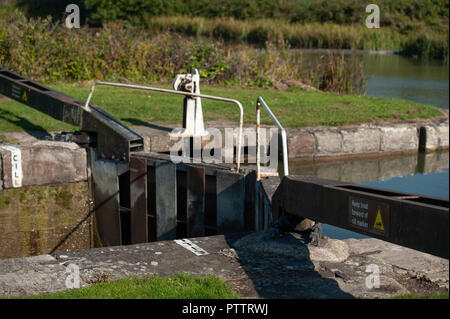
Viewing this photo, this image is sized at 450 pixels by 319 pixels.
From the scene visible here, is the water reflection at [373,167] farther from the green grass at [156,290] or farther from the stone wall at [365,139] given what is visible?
the green grass at [156,290]

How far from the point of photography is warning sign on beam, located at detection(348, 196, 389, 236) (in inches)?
182

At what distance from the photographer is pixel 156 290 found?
16.8 ft

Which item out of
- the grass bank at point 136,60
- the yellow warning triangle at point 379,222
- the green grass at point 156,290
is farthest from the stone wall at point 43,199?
the grass bank at point 136,60

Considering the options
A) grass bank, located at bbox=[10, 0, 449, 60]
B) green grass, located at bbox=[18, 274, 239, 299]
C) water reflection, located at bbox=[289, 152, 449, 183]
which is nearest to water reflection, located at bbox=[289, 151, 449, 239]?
water reflection, located at bbox=[289, 152, 449, 183]

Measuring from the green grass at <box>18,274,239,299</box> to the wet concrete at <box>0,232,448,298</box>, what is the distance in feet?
0.65

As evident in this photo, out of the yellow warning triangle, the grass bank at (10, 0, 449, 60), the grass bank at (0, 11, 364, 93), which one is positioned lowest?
the yellow warning triangle

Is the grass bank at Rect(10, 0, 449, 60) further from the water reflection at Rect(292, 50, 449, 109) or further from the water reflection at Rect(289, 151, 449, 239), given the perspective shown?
the water reflection at Rect(289, 151, 449, 239)

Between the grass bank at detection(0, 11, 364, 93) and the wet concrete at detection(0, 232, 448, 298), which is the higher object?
the grass bank at detection(0, 11, 364, 93)

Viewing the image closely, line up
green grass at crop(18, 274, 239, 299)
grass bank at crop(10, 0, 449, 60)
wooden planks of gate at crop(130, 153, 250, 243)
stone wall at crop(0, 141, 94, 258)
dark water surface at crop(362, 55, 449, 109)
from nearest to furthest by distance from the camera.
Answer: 1. green grass at crop(18, 274, 239, 299)
2. wooden planks of gate at crop(130, 153, 250, 243)
3. stone wall at crop(0, 141, 94, 258)
4. dark water surface at crop(362, 55, 449, 109)
5. grass bank at crop(10, 0, 449, 60)

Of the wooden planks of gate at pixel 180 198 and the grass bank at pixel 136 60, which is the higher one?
the grass bank at pixel 136 60

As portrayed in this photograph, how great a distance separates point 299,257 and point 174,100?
8.87 metres

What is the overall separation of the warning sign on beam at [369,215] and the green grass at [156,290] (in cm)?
112

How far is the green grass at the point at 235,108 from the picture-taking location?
11.9 metres

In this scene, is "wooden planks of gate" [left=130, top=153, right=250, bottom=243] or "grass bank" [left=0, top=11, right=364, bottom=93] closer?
"wooden planks of gate" [left=130, top=153, right=250, bottom=243]
